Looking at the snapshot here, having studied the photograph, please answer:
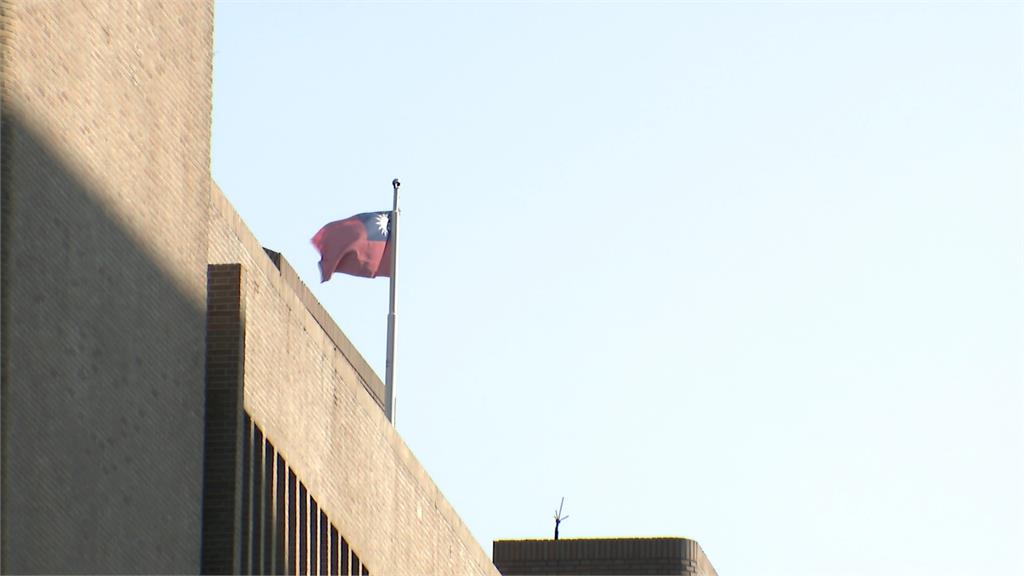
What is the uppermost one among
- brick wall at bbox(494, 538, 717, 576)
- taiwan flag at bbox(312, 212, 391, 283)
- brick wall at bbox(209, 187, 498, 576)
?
taiwan flag at bbox(312, 212, 391, 283)

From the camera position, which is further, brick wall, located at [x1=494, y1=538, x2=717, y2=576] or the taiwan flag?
brick wall, located at [x1=494, y1=538, x2=717, y2=576]

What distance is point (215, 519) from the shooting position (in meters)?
21.2

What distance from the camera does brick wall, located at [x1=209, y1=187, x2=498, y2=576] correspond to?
2231 centimetres

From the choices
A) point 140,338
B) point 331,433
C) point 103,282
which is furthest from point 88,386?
point 331,433

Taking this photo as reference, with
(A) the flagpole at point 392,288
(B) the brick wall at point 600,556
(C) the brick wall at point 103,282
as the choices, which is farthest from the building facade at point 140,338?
(B) the brick wall at point 600,556

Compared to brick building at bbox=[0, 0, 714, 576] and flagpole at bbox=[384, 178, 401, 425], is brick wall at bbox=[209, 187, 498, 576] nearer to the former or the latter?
brick building at bbox=[0, 0, 714, 576]

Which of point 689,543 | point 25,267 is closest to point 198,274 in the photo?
point 25,267

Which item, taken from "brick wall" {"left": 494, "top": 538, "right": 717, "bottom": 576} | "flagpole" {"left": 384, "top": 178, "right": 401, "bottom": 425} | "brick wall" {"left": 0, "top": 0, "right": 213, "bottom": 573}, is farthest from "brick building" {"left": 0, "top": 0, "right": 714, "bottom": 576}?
"brick wall" {"left": 494, "top": 538, "right": 717, "bottom": 576}

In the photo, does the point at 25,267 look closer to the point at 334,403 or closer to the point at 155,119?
the point at 155,119

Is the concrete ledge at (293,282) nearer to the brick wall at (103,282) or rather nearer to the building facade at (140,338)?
the building facade at (140,338)

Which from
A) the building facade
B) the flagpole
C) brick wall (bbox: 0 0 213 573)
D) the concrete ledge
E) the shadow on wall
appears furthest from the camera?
the flagpole

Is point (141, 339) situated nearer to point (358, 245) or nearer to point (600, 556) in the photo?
point (358, 245)

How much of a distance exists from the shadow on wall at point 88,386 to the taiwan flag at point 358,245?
1313 cm

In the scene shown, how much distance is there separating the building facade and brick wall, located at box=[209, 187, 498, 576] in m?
0.04
